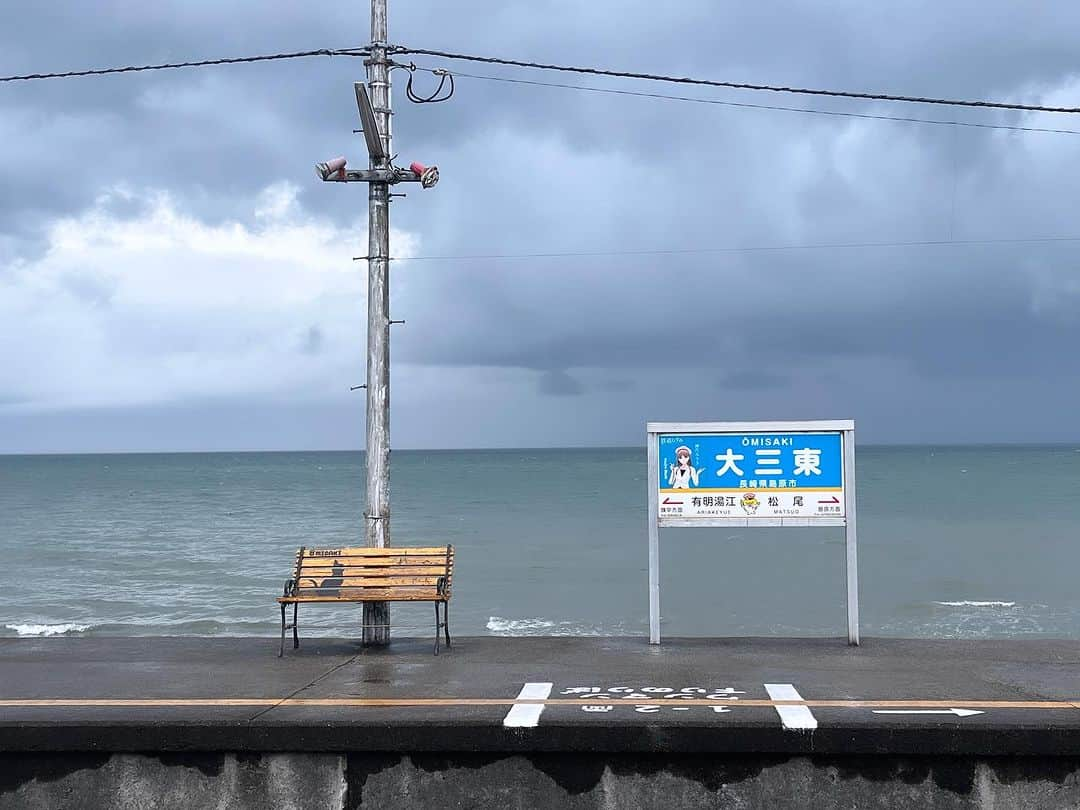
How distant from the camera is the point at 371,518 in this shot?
1004 cm

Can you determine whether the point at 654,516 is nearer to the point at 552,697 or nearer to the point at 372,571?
the point at 372,571

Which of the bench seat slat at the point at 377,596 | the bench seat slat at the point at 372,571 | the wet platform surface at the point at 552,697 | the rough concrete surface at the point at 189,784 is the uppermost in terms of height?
the bench seat slat at the point at 372,571

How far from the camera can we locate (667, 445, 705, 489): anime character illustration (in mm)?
9781

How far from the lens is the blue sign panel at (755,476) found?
9703mm

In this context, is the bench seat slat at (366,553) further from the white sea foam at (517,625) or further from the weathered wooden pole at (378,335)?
the white sea foam at (517,625)

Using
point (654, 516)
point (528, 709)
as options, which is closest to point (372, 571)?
point (654, 516)

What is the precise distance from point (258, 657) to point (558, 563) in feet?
84.9

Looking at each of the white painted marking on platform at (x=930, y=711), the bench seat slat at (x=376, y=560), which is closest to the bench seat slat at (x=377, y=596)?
the bench seat slat at (x=376, y=560)

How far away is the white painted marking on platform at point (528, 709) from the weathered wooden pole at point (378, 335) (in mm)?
2800

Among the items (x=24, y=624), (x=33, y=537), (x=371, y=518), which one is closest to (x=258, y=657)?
(x=371, y=518)

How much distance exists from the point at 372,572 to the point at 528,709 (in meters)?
3.25

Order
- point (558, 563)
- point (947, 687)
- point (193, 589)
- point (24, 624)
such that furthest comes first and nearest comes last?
point (558, 563) < point (193, 589) < point (24, 624) < point (947, 687)

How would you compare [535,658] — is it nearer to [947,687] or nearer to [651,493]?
[651,493]

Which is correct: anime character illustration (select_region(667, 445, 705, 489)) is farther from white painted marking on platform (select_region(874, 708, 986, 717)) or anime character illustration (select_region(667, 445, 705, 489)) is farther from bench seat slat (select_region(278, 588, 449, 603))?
white painted marking on platform (select_region(874, 708, 986, 717))
